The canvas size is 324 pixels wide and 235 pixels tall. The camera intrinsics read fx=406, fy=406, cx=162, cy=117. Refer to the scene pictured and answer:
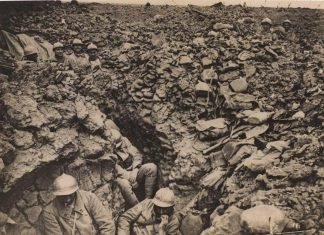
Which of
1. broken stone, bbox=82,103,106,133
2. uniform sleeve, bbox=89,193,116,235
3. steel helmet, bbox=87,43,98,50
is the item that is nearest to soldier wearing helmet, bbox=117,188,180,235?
uniform sleeve, bbox=89,193,116,235

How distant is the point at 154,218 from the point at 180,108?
1.76 metres

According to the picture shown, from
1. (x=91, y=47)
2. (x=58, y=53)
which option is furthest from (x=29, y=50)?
(x=91, y=47)

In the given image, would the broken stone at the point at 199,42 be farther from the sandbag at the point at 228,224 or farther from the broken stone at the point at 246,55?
the sandbag at the point at 228,224

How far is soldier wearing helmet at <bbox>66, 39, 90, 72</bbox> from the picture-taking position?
5.63 meters

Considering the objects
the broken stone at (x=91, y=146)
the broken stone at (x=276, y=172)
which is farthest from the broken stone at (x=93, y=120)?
the broken stone at (x=276, y=172)

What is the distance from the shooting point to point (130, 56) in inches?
237

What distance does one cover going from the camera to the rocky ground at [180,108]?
4.07 m

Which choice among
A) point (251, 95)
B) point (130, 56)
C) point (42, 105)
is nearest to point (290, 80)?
point (251, 95)

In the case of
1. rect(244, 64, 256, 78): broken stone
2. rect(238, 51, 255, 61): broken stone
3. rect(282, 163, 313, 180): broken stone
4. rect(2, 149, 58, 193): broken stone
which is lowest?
rect(2, 149, 58, 193): broken stone

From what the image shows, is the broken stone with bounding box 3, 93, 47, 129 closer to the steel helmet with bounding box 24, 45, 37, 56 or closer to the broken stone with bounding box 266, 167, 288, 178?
the steel helmet with bounding box 24, 45, 37, 56

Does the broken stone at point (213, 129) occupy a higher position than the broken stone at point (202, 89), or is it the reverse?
the broken stone at point (202, 89)

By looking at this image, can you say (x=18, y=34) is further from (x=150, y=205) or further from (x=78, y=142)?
(x=150, y=205)

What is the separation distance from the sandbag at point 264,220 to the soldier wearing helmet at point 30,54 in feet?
11.3

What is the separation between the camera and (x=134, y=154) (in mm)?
5520
